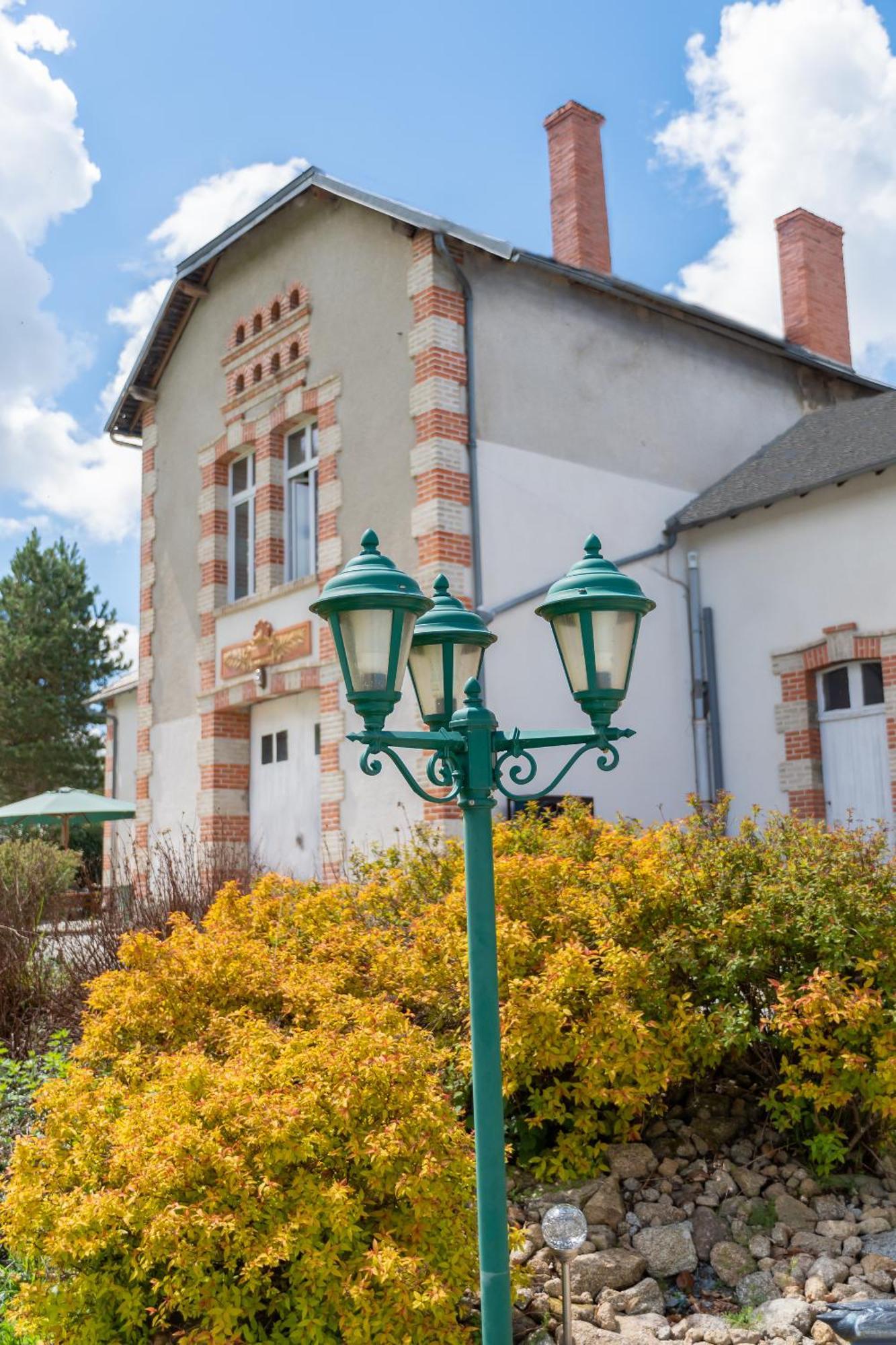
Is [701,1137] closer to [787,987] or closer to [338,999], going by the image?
[787,987]

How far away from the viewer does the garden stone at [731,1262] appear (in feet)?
14.3

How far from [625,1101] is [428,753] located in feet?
18.7

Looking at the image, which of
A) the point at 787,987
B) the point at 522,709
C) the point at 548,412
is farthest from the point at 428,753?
the point at 787,987

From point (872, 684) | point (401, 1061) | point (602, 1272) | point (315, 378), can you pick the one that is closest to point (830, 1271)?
point (602, 1272)

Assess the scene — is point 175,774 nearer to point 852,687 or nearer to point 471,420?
point 471,420

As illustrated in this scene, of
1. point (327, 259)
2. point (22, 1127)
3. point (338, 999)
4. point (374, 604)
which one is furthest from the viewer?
point (327, 259)

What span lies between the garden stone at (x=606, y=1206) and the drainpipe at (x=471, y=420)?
653 centimetres

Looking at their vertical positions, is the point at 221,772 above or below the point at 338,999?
above

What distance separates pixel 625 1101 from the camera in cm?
469

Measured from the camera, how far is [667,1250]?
4430 millimetres

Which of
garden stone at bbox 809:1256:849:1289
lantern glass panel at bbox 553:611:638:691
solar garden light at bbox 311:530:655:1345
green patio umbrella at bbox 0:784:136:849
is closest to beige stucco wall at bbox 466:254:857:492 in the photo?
green patio umbrella at bbox 0:784:136:849

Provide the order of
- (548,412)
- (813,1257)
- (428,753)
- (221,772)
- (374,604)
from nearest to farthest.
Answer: (374,604) < (813,1257) < (428,753) < (548,412) < (221,772)

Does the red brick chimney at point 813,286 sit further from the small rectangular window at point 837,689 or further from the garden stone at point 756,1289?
the garden stone at point 756,1289

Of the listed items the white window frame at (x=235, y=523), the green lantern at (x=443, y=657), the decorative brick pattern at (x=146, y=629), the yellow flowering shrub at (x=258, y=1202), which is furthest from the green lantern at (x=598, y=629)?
the decorative brick pattern at (x=146, y=629)
